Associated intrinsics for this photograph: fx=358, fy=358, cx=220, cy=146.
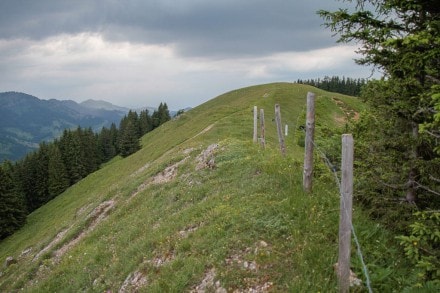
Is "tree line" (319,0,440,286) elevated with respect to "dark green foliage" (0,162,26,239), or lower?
elevated

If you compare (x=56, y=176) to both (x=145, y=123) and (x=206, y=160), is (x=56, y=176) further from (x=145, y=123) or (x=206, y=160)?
(x=206, y=160)

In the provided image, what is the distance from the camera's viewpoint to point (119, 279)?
11.4 meters

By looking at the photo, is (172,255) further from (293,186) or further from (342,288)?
(342,288)

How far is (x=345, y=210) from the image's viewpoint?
6.58 metres

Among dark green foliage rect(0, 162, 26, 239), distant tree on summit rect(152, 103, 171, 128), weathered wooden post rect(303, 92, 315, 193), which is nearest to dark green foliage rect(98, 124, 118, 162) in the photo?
distant tree on summit rect(152, 103, 171, 128)

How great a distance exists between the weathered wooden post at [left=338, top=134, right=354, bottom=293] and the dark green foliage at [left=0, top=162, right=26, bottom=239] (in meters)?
66.9

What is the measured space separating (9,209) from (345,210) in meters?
68.0

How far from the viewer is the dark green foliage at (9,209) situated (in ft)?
201

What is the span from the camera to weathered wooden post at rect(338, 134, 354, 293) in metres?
6.55

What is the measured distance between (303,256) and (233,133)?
23803 millimetres

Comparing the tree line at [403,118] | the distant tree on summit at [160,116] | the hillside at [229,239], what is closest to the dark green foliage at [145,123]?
the distant tree on summit at [160,116]

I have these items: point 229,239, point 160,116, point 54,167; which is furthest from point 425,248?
point 160,116

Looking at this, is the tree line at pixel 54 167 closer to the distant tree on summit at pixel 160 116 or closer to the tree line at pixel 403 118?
the distant tree on summit at pixel 160 116

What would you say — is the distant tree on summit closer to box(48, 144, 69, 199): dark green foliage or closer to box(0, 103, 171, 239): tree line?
box(0, 103, 171, 239): tree line
